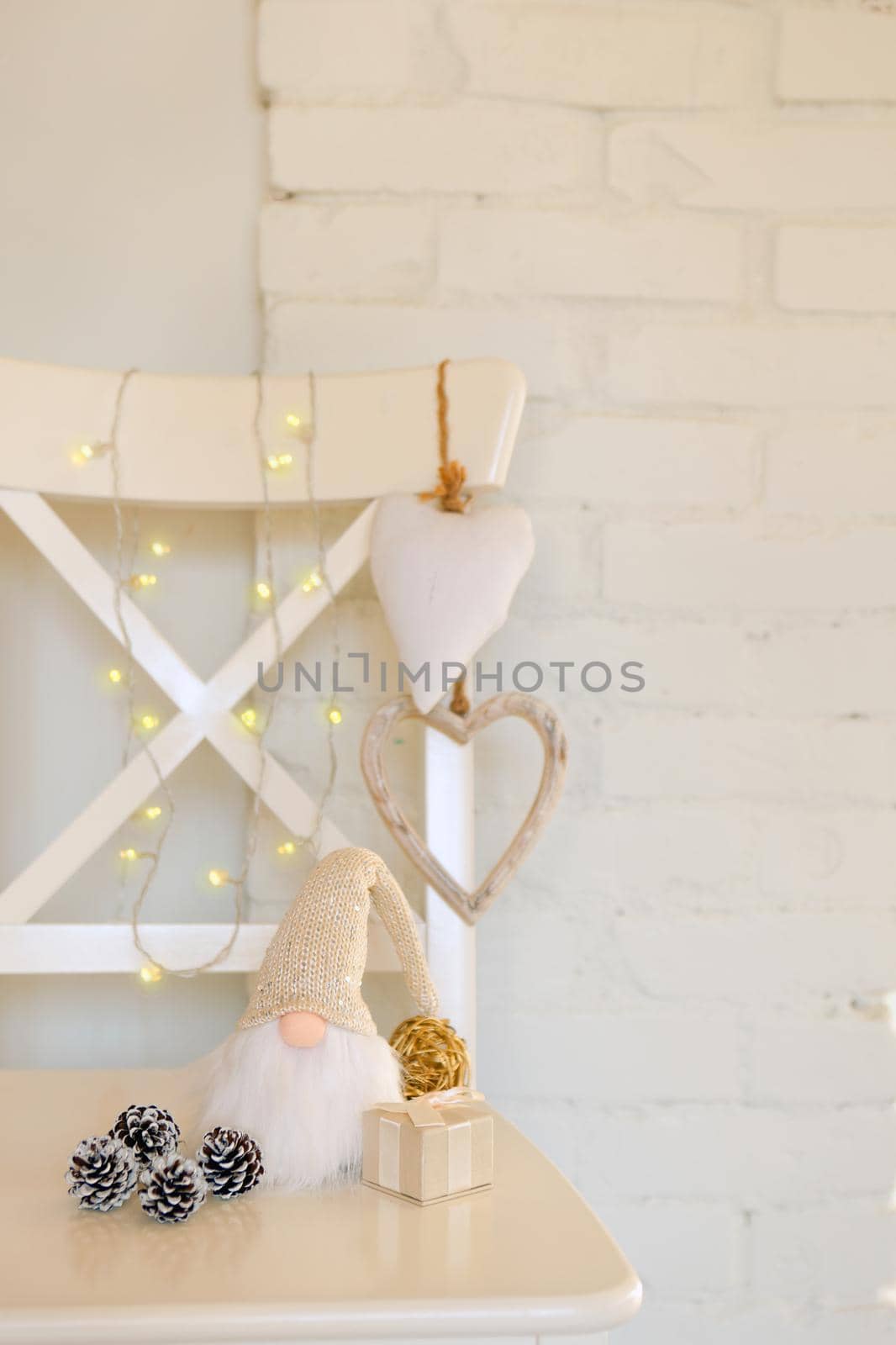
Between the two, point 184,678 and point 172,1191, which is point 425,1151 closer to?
point 172,1191

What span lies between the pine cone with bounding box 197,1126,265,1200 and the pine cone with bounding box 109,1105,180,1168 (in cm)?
2

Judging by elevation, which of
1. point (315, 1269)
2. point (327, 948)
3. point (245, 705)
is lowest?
point (315, 1269)

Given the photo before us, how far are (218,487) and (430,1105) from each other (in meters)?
0.51

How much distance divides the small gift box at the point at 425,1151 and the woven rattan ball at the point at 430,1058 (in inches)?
3.9

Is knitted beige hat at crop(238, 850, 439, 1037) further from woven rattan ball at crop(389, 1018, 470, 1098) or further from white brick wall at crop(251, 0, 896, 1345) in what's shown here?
white brick wall at crop(251, 0, 896, 1345)

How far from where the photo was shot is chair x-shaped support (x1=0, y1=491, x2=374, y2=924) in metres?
0.96

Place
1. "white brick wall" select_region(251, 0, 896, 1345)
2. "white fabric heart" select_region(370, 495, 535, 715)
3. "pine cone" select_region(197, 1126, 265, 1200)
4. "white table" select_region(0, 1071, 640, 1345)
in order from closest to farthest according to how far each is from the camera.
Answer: "white table" select_region(0, 1071, 640, 1345), "pine cone" select_region(197, 1126, 265, 1200), "white fabric heart" select_region(370, 495, 535, 715), "white brick wall" select_region(251, 0, 896, 1345)

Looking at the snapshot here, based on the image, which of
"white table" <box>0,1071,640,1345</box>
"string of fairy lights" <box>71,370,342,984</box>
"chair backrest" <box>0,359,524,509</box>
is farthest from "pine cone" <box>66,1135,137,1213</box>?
"chair backrest" <box>0,359,524,509</box>

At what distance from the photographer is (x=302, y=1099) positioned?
0.68 metres

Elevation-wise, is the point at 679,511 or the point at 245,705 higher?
the point at 679,511

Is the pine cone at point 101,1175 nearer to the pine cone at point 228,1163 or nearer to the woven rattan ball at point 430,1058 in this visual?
the pine cone at point 228,1163

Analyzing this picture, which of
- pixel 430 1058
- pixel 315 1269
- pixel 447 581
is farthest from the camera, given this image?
pixel 447 581

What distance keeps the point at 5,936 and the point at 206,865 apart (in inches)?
7.3

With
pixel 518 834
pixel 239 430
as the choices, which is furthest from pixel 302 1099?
pixel 239 430
